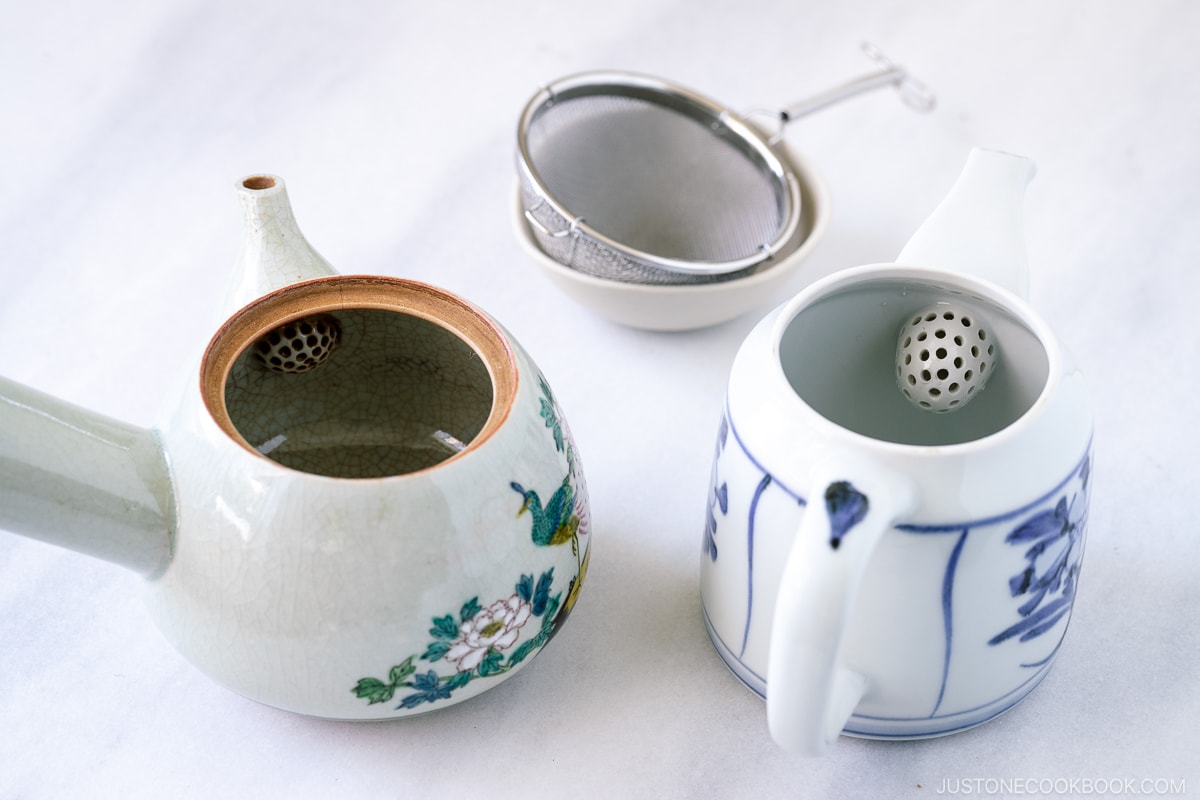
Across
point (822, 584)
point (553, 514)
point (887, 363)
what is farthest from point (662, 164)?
point (822, 584)

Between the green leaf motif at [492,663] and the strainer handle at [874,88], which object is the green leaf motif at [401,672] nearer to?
the green leaf motif at [492,663]

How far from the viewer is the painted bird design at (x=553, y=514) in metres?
0.70

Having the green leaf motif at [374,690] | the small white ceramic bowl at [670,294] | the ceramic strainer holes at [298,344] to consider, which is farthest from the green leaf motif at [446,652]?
the small white ceramic bowl at [670,294]

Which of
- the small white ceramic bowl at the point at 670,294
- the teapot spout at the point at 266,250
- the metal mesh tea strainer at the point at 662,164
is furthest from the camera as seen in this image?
the metal mesh tea strainer at the point at 662,164

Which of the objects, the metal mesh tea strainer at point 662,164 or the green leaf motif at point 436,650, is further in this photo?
the metal mesh tea strainer at point 662,164

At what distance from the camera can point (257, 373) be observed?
799 mm

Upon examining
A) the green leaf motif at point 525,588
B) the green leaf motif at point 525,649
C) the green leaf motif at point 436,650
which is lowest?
the green leaf motif at point 525,649

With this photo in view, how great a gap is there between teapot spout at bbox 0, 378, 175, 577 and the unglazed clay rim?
5 cm

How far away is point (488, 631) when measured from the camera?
0.71 metres

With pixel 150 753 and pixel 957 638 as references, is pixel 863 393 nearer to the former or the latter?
pixel 957 638

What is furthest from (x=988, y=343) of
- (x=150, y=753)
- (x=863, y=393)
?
(x=150, y=753)

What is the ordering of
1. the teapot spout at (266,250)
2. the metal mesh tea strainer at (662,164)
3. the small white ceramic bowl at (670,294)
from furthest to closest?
the metal mesh tea strainer at (662,164)
the small white ceramic bowl at (670,294)
the teapot spout at (266,250)

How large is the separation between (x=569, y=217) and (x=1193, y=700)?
0.57m

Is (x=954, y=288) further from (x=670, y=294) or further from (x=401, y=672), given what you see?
(x=401, y=672)
